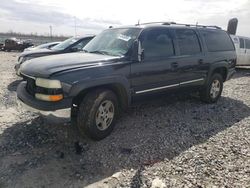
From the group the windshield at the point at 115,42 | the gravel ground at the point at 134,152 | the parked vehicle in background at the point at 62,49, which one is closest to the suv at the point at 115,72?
the windshield at the point at 115,42

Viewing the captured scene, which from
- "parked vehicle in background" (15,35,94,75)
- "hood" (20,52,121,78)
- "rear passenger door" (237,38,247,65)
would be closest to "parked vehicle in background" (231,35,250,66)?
"rear passenger door" (237,38,247,65)

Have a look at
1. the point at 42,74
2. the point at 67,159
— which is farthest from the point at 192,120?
the point at 42,74

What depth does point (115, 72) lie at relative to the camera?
4.32 metres

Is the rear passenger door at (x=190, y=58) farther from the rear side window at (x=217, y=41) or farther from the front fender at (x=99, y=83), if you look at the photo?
the front fender at (x=99, y=83)

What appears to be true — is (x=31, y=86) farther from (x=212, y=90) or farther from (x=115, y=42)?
(x=212, y=90)

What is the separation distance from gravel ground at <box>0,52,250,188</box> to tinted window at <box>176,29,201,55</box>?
120cm

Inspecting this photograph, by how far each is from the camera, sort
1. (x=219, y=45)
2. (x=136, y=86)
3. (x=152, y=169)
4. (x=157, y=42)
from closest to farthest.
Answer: (x=152, y=169), (x=136, y=86), (x=157, y=42), (x=219, y=45)

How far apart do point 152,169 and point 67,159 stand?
1.22 metres

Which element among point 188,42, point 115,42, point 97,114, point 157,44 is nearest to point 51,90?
point 97,114

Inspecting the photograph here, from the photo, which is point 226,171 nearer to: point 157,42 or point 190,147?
point 190,147

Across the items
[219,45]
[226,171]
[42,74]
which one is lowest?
[226,171]

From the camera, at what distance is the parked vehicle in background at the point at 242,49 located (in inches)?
556

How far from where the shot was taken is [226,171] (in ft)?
11.9

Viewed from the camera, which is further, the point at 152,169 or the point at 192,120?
the point at 192,120
